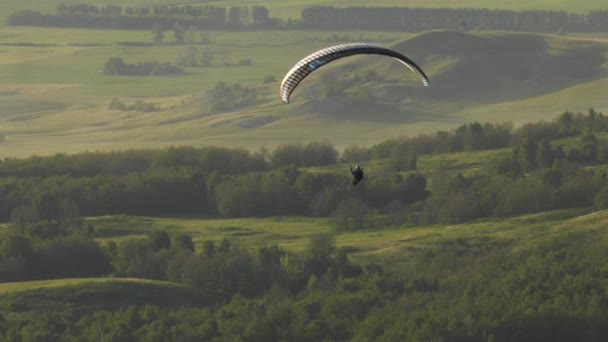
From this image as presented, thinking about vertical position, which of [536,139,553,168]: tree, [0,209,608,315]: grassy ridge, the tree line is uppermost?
[536,139,553,168]: tree

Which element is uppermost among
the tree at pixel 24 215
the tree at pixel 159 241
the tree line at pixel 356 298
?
the tree at pixel 24 215

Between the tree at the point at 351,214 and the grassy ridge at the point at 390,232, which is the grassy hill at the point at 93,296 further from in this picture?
the tree at the point at 351,214

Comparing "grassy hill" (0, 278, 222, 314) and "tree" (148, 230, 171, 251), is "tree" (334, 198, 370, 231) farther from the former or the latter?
"grassy hill" (0, 278, 222, 314)

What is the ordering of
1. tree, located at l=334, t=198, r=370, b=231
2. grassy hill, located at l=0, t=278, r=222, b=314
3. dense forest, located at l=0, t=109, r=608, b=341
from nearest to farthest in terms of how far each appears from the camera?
1. dense forest, located at l=0, t=109, r=608, b=341
2. grassy hill, located at l=0, t=278, r=222, b=314
3. tree, located at l=334, t=198, r=370, b=231

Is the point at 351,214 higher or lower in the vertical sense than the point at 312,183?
lower

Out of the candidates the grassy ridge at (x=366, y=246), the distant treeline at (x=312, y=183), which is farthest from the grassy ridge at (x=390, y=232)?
the distant treeline at (x=312, y=183)

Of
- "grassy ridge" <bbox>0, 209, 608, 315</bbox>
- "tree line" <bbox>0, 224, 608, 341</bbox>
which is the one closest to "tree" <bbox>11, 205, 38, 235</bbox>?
"grassy ridge" <bbox>0, 209, 608, 315</bbox>

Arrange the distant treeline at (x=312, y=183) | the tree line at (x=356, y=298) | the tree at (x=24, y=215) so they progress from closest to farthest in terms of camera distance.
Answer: the tree line at (x=356, y=298), the distant treeline at (x=312, y=183), the tree at (x=24, y=215)

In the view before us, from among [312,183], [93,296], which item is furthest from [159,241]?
[312,183]

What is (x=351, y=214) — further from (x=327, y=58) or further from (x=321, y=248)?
(x=327, y=58)
